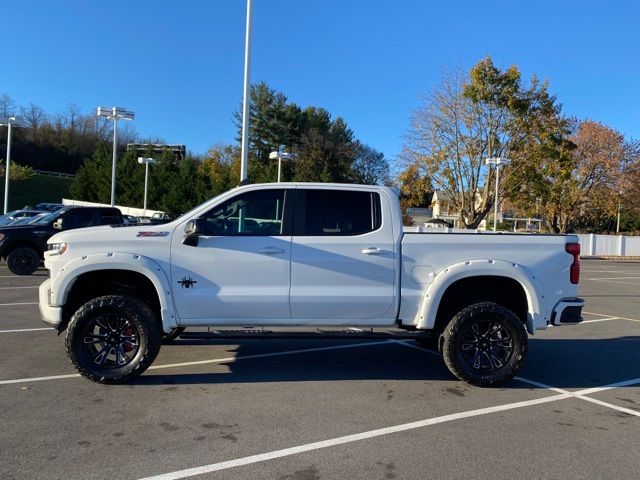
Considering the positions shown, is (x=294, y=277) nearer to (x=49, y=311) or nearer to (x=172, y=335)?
(x=172, y=335)

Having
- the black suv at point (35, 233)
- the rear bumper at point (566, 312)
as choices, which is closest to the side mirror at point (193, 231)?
the rear bumper at point (566, 312)

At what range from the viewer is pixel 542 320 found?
19.4 feet

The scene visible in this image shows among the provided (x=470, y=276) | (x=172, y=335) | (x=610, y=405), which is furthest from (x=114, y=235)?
(x=610, y=405)

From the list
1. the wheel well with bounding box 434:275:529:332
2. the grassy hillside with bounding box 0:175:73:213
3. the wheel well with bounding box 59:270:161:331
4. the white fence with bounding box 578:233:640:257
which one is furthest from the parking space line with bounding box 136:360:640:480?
the grassy hillside with bounding box 0:175:73:213

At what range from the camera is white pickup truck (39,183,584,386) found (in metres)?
5.63

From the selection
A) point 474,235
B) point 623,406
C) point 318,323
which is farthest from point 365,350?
point 623,406

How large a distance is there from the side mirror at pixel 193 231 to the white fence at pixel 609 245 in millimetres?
44244

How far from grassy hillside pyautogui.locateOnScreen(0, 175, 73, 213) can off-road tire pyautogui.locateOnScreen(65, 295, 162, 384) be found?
82.9 m

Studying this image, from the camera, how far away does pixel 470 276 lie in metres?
5.84

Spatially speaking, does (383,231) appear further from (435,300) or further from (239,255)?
(239,255)

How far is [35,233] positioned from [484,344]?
12999 millimetres

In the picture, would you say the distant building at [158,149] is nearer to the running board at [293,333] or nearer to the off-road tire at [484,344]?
the running board at [293,333]

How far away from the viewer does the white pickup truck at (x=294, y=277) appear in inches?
222

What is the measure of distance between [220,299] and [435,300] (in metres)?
2.26
